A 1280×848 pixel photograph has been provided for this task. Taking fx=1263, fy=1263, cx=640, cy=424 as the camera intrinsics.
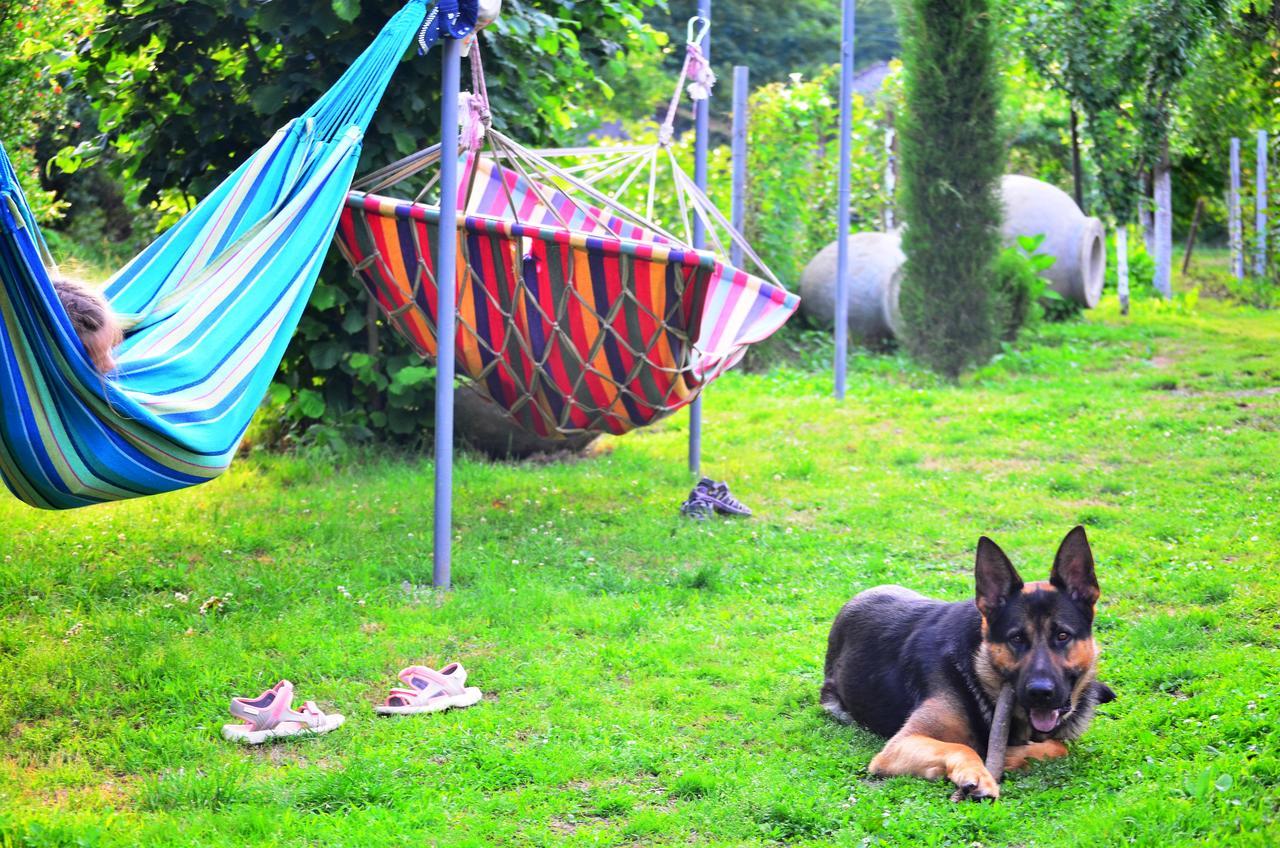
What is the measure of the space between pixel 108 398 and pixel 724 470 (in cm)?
394

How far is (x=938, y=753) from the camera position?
3.00m

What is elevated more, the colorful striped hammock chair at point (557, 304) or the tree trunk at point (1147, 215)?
the tree trunk at point (1147, 215)

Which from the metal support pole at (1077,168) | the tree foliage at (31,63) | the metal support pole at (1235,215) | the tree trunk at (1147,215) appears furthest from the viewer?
the metal support pole at (1235,215)

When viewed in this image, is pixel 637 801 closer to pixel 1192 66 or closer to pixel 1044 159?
pixel 1192 66

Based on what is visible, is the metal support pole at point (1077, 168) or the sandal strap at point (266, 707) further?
the metal support pole at point (1077, 168)

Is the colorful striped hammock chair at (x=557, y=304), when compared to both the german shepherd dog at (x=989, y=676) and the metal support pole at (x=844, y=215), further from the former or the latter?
the metal support pole at (x=844, y=215)

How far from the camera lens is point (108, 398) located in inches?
118

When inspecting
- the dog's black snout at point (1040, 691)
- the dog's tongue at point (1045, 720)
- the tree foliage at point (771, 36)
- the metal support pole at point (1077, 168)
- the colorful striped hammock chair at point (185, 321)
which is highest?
the tree foliage at point (771, 36)

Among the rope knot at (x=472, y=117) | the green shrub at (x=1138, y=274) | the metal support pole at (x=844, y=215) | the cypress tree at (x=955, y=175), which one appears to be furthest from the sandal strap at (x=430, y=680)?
the green shrub at (x=1138, y=274)

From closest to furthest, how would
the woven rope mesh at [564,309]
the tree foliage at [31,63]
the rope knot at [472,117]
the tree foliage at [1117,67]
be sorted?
the woven rope mesh at [564,309]
the rope knot at [472,117]
the tree foliage at [31,63]
the tree foliage at [1117,67]

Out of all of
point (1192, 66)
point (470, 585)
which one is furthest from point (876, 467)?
point (1192, 66)

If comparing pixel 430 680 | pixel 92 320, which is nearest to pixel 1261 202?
pixel 430 680

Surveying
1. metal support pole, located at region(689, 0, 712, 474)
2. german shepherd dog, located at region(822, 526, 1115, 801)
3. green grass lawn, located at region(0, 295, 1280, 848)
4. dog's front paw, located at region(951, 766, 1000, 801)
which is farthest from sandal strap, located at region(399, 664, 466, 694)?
metal support pole, located at region(689, 0, 712, 474)

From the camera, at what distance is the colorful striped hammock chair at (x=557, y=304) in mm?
4844
